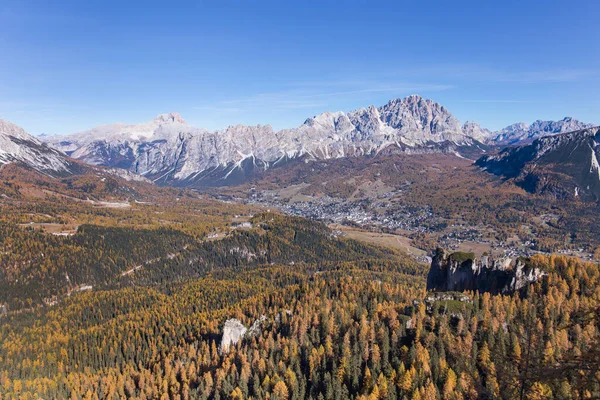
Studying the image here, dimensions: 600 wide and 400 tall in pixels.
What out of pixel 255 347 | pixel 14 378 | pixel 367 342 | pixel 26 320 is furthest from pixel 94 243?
pixel 367 342

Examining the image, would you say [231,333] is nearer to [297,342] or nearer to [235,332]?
[235,332]

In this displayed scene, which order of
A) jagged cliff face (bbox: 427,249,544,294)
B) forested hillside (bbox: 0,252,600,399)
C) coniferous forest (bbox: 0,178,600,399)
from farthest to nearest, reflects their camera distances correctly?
jagged cliff face (bbox: 427,249,544,294), forested hillside (bbox: 0,252,600,399), coniferous forest (bbox: 0,178,600,399)

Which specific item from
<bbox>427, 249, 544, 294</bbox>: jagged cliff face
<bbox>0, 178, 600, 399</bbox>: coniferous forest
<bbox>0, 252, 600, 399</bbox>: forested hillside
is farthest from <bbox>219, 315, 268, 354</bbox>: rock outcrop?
<bbox>427, 249, 544, 294</bbox>: jagged cliff face

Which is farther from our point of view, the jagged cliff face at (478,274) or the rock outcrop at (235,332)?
the rock outcrop at (235,332)

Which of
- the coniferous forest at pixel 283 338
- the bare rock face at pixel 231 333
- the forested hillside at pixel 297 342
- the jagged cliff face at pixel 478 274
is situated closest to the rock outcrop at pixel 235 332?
the bare rock face at pixel 231 333

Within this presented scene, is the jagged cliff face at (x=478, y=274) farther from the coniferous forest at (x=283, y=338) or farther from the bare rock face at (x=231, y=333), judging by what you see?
the bare rock face at (x=231, y=333)

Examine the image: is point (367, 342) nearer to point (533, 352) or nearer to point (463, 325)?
point (463, 325)

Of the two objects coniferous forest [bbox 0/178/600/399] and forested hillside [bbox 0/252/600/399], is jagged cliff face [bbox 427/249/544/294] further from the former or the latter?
forested hillside [bbox 0/252/600/399]
